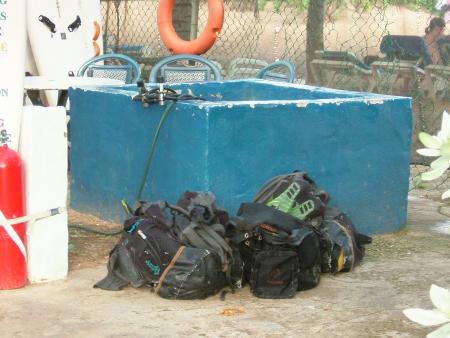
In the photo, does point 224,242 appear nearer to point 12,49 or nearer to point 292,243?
point 292,243

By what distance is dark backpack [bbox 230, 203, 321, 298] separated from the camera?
4863 millimetres

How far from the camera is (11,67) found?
193 inches

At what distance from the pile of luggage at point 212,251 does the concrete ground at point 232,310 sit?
8cm

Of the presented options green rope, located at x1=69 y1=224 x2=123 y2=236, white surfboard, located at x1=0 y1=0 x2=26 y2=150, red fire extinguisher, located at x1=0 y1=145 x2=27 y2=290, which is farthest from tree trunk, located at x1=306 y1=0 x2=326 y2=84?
red fire extinguisher, located at x1=0 y1=145 x2=27 y2=290

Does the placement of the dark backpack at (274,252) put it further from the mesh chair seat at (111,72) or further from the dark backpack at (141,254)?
the mesh chair seat at (111,72)

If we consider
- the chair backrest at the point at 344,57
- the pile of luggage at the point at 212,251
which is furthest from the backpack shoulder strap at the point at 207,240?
the chair backrest at the point at 344,57

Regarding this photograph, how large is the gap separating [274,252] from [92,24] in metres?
6.88

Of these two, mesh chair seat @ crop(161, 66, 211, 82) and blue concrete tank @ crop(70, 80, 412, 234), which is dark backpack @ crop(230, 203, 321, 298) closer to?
blue concrete tank @ crop(70, 80, 412, 234)

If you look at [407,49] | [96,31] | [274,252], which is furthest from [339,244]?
[96,31]

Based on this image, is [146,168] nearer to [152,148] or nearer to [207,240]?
[152,148]

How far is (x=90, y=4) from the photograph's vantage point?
11.2m

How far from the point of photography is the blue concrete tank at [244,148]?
554 cm

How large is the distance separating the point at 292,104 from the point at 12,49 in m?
1.89

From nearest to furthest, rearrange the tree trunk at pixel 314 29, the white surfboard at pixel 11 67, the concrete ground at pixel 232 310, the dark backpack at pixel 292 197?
the concrete ground at pixel 232 310
the white surfboard at pixel 11 67
the dark backpack at pixel 292 197
the tree trunk at pixel 314 29
